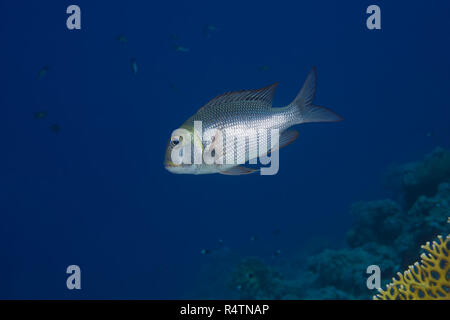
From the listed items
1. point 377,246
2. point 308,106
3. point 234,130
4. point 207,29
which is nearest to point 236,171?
point 234,130

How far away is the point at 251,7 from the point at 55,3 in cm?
4983

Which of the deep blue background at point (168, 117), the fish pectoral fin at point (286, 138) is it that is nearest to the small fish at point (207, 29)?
the fish pectoral fin at point (286, 138)

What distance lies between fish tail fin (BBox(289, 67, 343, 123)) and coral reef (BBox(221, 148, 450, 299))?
599cm

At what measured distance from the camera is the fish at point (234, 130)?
218 cm

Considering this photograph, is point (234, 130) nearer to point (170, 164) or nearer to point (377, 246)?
point (170, 164)

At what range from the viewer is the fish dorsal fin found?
2.37m

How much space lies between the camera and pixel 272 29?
88688 millimetres

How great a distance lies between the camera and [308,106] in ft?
8.23

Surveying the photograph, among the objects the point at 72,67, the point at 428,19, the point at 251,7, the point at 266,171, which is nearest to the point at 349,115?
the point at 428,19

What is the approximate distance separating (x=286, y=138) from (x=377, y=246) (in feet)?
25.3

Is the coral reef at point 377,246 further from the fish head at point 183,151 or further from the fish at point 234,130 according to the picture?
the fish head at point 183,151

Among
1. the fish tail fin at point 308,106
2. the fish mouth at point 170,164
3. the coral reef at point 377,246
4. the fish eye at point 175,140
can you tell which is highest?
the fish tail fin at point 308,106

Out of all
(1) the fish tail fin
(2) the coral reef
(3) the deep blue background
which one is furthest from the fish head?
(3) the deep blue background

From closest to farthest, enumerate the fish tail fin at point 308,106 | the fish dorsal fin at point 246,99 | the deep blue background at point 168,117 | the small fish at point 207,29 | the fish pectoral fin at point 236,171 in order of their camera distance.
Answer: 1. the fish pectoral fin at point 236,171
2. the fish dorsal fin at point 246,99
3. the fish tail fin at point 308,106
4. the small fish at point 207,29
5. the deep blue background at point 168,117
